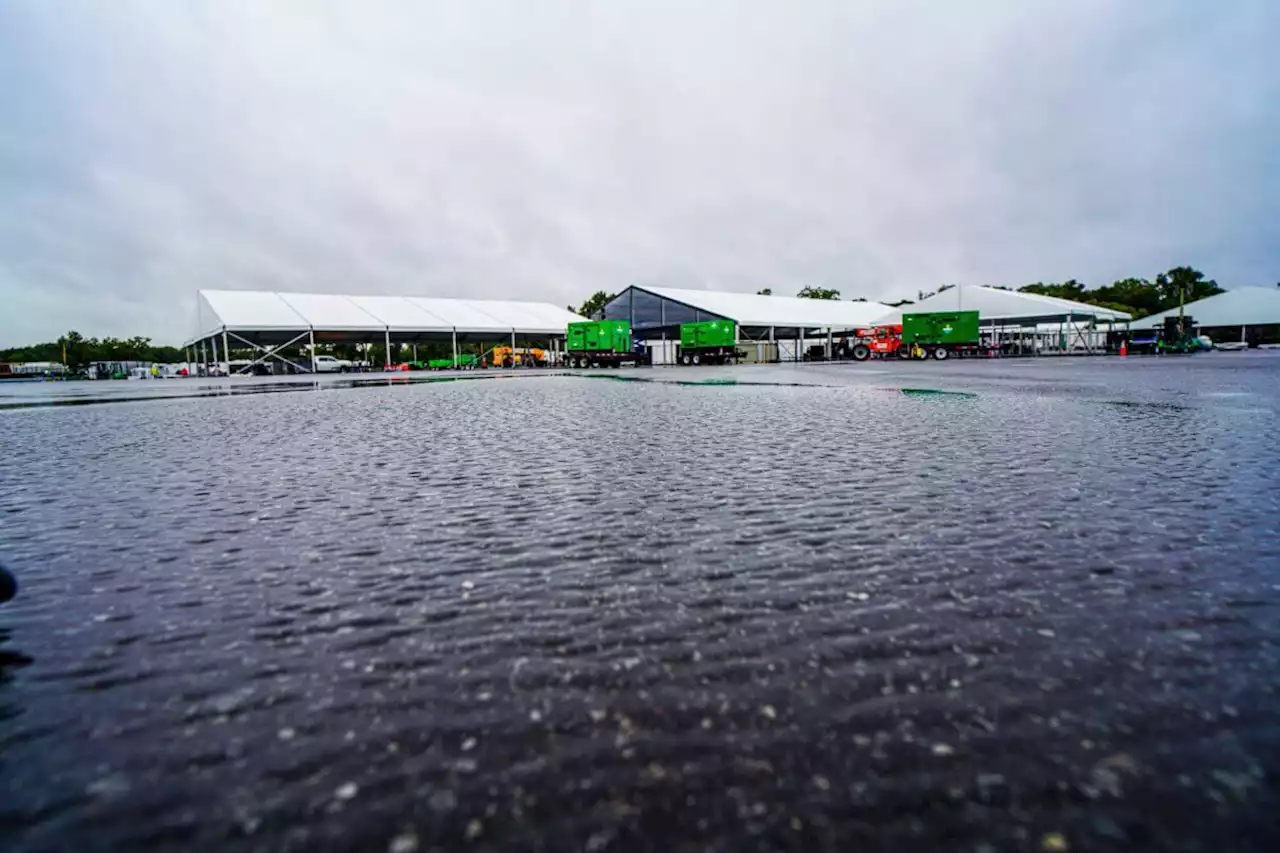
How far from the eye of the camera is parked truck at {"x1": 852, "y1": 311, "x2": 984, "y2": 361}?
43.3m

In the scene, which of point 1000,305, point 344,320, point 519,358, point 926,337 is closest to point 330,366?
point 344,320

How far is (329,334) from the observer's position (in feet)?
147

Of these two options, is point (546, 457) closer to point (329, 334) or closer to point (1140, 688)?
point (1140, 688)

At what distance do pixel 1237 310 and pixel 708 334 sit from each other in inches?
2273

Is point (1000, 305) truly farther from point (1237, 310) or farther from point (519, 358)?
point (1237, 310)

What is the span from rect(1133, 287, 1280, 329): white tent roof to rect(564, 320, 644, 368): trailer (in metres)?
52.8

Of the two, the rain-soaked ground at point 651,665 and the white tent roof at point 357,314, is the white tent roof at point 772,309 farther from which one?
the rain-soaked ground at point 651,665

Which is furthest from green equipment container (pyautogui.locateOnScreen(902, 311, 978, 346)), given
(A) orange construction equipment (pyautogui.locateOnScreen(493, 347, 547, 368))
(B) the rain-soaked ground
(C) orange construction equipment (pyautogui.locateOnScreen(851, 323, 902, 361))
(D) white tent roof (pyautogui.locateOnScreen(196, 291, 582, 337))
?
(B) the rain-soaked ground

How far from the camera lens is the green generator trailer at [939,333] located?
43219 mm

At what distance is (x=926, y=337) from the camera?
44.5 meters

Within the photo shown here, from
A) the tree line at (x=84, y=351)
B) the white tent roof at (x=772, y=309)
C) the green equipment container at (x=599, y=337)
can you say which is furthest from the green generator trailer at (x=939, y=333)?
the tree line at (x=84, y=351)

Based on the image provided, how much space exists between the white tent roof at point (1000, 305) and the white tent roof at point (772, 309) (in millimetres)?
9576

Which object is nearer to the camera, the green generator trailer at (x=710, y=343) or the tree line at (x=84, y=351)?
the green generator trailer at (x=710, y=343)

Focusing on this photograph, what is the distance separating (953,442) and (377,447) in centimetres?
482
